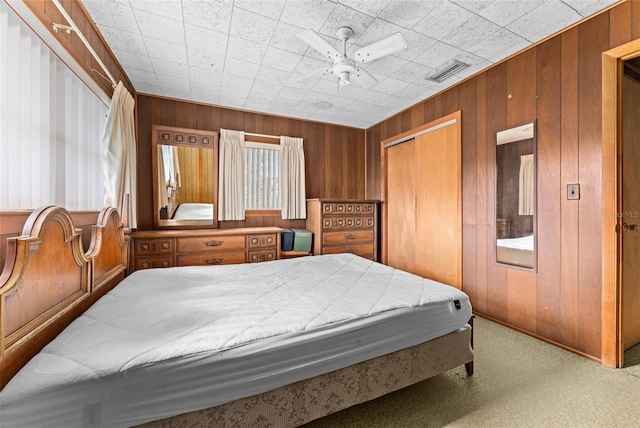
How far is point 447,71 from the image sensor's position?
9.61 feet

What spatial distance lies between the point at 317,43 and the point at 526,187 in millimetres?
2311

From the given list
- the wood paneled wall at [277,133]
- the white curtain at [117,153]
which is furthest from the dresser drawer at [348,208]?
the white curtain at [117,153]

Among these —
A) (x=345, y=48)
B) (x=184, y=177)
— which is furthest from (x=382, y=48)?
(x=184, y=177)

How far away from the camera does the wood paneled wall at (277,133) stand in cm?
353

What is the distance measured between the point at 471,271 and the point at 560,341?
0.95m

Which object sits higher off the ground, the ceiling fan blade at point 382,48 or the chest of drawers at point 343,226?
the ceiling fan blade at point 382,48

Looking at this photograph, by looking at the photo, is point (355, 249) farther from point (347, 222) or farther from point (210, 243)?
point (210, 243)

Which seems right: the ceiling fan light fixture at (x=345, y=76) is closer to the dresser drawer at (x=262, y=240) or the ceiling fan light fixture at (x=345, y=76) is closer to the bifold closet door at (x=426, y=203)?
the bifold closet door at (x=426, y=203)

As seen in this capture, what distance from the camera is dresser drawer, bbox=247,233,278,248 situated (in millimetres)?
3539

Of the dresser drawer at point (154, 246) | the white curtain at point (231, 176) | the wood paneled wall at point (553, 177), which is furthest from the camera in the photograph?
the white curtain at point (231, 176)

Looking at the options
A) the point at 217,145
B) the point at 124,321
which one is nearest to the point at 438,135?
the point at 217,145

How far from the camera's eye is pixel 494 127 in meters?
2.83

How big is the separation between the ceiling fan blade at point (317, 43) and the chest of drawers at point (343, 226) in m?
2.14

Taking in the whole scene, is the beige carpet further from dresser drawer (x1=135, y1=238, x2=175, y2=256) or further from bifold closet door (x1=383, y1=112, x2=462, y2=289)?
dresser drawer (x1=135, y1=238, x2=175, y2=256)
